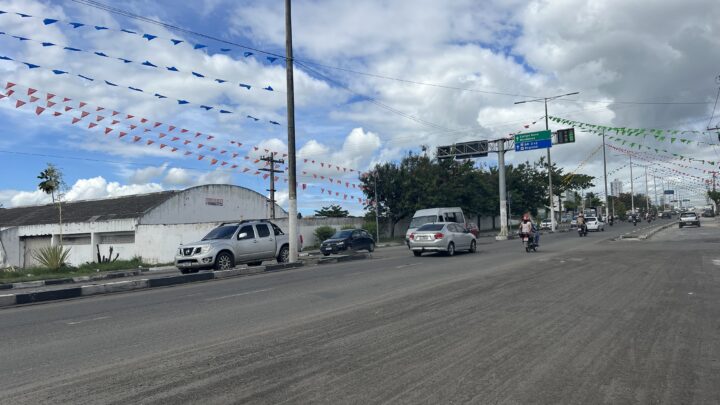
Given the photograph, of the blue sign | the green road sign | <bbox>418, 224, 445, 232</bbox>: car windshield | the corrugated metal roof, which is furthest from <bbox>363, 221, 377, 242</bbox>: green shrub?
<bbox>418, 224, 445, 232</bbox>: car windshield

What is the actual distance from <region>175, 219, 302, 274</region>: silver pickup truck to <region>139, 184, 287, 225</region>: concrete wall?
777 inches

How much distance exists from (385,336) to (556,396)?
2709 mm

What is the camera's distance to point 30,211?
51031 millimetres

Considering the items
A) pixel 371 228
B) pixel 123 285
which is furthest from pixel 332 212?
pixel 123 285

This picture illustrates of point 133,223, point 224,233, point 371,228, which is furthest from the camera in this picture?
point 371,228

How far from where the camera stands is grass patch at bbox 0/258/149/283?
22.2 m

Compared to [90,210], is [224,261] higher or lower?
lower

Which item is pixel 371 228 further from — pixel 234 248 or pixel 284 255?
pixel 234 248

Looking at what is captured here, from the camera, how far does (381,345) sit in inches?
251

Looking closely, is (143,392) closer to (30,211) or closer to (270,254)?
(270,254)

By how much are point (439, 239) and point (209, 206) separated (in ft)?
87.9

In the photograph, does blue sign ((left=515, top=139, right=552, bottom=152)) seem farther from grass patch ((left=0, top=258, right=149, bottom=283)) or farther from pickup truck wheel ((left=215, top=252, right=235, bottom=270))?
grass patch ((left=0, top=258, right=149, bottom=283))

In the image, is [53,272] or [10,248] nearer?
[53,272]

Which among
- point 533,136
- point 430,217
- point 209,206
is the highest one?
point 533,136
